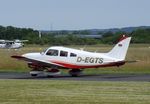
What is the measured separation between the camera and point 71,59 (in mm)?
37312

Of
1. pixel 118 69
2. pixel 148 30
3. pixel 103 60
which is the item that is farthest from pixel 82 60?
pixel 148 30

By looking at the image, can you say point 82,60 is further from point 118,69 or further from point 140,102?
point 140,102

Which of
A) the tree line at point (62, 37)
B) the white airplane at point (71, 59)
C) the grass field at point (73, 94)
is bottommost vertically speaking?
the tree line at point (62, 37)

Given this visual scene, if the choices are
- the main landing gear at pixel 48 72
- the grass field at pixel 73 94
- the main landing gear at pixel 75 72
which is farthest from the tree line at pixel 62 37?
the grass field at pixel 73 94

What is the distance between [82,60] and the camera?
37.1m

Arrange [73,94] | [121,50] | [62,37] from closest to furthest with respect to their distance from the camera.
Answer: [73,94] → [121,50] → [62,37]

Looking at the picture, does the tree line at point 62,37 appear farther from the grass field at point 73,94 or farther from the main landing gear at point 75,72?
the grass field at point 73,94

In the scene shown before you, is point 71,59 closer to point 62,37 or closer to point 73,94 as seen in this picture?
point 73,94

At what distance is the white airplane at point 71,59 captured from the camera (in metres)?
36.8

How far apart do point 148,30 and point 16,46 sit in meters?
64.4

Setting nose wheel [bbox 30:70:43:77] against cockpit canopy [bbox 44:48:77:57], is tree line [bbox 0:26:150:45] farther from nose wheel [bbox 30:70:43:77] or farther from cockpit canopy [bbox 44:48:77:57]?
nose wheel [bbox 30:70:43:77]

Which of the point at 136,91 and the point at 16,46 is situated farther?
the point at 16,46

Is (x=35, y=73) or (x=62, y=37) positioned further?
(x=62, y=37)

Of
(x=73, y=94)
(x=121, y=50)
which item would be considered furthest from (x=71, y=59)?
(x=73, y=94)
